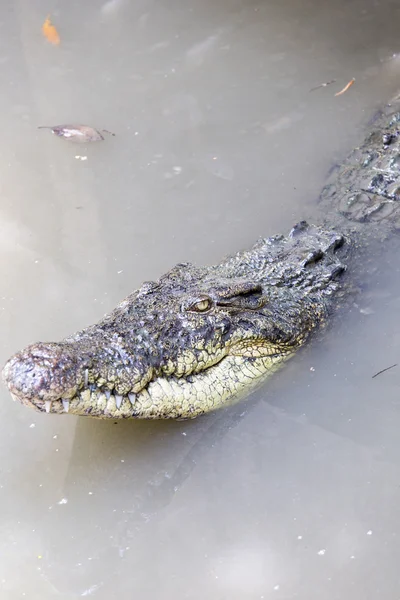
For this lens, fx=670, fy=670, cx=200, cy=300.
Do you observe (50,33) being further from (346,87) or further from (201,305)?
(201,305)

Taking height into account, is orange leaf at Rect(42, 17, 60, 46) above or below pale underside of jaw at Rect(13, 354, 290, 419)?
above

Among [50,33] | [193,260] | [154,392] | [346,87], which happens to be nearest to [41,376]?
[154,392]

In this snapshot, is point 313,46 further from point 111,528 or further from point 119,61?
point 111,528

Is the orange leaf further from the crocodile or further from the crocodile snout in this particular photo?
the crocodile snout

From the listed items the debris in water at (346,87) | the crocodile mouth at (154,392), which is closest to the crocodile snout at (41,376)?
the crocodile mouth at (154,392)

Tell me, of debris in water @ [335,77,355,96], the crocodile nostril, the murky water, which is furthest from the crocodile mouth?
debris in water @ [335,77,355,96]

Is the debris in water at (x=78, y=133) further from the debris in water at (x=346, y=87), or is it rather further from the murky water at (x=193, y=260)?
the debris in water at (x=346, y=87)

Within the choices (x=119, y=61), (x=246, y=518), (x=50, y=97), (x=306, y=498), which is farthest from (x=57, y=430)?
(x=119, y=61)
